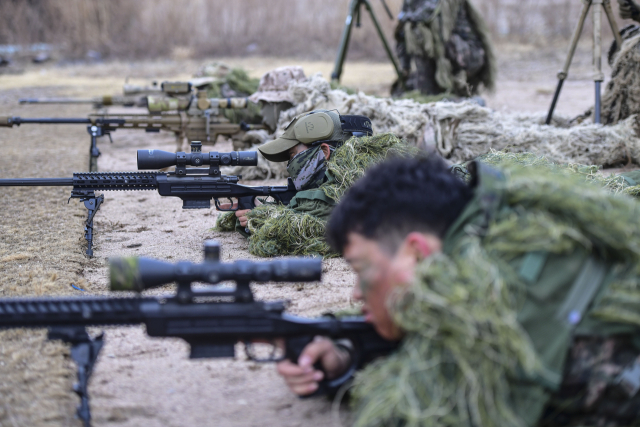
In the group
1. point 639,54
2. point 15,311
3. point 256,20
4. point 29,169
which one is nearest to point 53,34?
point 256,20

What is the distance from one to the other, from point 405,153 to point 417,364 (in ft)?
9.78

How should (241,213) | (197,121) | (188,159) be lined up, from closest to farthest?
1. (188,159)
2. (241,213)
3. (197,121)

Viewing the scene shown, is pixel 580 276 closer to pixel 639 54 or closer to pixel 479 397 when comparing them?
pixel 479 397

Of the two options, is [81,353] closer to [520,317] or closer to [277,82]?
[520,317]

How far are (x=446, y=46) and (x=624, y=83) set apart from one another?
293 centimetres

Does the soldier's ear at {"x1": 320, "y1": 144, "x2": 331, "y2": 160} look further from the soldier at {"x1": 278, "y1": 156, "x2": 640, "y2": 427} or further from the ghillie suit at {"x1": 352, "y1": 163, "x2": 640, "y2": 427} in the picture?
the ghillie suit at {"x1": 352, "y1": 163, "x2": 640, "y2": 427}

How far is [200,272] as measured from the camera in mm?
2004

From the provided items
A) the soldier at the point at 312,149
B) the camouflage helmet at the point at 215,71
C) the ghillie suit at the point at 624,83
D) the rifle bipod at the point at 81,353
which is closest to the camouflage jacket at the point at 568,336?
the rifle bipod at the point at 81,353

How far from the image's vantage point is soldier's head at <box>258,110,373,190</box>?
14.7 ft

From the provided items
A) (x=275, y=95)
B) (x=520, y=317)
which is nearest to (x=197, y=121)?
(x=275, y=95)

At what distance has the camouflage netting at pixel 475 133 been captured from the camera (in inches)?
263

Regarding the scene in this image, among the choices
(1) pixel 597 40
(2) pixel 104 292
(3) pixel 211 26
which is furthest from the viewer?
(3) pixel 211 26

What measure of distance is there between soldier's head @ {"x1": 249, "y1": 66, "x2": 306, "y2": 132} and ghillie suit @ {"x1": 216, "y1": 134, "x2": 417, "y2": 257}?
3241 millimetres

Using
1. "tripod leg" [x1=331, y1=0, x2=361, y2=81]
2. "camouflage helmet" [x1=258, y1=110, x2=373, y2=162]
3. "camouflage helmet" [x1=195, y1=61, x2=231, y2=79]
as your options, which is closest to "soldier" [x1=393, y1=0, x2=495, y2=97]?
"tripod leg" [x1=331, y1=0, x2=361, y2=81]
